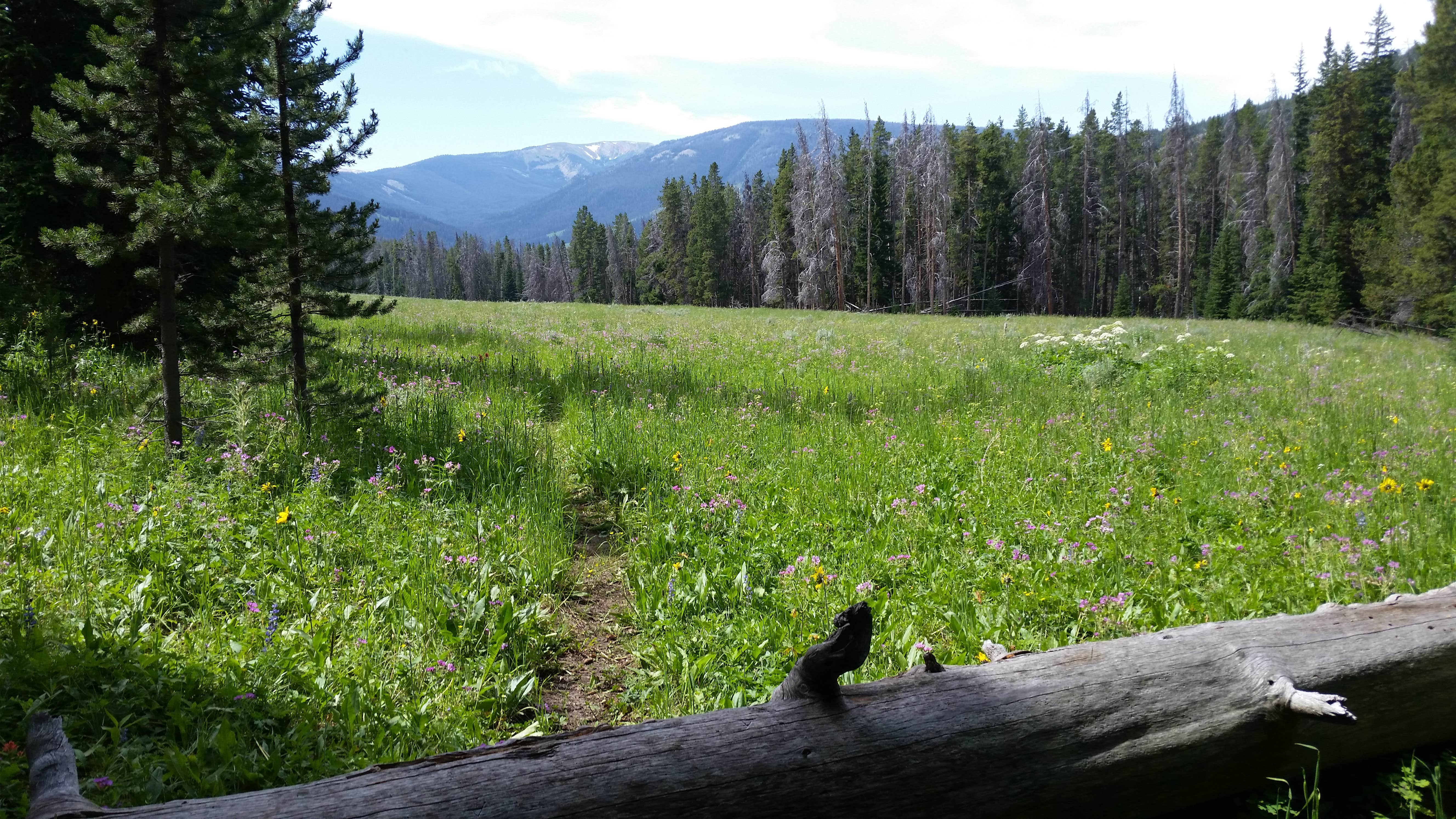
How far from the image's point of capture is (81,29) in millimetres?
10023

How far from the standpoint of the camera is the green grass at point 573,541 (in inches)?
123

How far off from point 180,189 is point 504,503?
3361 millimetres

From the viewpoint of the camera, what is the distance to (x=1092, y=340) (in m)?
13.2

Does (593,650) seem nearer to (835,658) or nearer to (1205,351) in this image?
(835,658)

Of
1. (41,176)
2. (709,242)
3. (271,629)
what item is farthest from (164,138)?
(709,242)

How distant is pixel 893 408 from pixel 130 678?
764 centimetres

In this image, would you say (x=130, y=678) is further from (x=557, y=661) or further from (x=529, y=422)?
(x=529, y=422)

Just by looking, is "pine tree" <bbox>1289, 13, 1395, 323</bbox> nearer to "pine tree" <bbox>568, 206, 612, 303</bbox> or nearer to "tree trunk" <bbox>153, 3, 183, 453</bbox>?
"tree trunk" <bbox>153, 3, 183, 453</bbox>

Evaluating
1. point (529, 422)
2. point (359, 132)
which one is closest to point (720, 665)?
point (529, 422)

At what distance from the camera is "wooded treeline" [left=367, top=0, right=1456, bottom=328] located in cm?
3572

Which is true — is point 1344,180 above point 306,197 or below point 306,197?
above

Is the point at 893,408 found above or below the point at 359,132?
below

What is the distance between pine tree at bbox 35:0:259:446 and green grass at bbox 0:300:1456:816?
1.34 m

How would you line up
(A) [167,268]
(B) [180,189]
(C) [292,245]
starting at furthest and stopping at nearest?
1. (C) [292,245]
2. (A) [167,268]
3. (B) [180,189]
